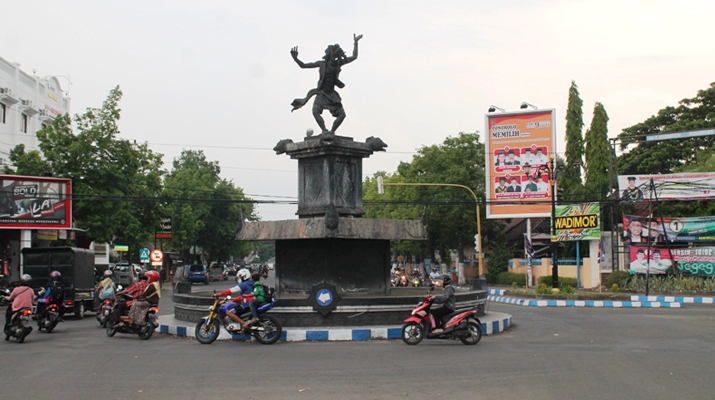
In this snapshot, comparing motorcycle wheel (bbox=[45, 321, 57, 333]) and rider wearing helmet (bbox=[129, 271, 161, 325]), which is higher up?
rider wearing helmet (bbox=[129, 271, 161, 325])

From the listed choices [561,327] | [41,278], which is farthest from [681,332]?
[41,278]

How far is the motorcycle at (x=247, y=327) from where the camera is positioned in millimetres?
13148

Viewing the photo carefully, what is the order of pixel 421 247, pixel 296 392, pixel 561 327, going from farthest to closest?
pixel 421 247, pixel 561 327, pixel 296 392

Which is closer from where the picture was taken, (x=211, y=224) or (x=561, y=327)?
(x=561, y=327)

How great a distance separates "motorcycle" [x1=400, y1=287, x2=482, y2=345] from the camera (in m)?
12.9

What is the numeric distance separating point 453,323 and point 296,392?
5363 millimetres

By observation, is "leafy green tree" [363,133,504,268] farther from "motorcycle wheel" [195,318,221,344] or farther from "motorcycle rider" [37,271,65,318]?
"motorcycle wheel" [195,318,221,344]

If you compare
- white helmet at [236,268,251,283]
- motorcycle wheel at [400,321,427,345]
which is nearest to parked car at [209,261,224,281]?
white helmet at [236,268,251,283]

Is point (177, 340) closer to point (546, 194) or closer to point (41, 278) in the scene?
point (41, 278)

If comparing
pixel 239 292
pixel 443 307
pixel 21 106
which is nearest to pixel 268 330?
pixel 239 292

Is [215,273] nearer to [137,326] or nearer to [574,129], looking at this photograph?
[574,129]

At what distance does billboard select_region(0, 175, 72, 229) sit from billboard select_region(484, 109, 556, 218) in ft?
74.3

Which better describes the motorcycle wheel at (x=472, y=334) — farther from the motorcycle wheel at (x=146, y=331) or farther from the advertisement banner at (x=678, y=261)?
the advertisement banner at (x=678, y=261)

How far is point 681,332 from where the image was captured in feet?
49.4
